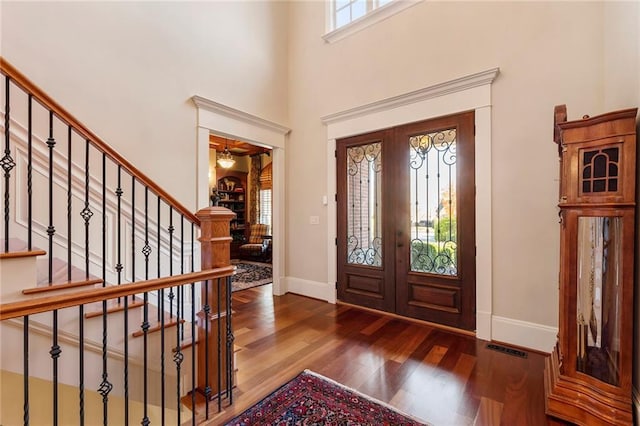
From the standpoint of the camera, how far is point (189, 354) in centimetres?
209

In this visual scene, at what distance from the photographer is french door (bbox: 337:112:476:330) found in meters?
3.09

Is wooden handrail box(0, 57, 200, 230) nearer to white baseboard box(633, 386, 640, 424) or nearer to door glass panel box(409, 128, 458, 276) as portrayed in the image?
door glass panel box(409, 128, 458, 276)

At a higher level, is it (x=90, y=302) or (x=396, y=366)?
(x=90, y=302)

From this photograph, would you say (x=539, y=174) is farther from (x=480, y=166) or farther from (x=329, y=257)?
(x=329, y=257)

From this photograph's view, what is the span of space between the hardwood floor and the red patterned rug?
10 centimetres

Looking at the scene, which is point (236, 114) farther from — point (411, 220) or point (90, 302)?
point (90, 302)

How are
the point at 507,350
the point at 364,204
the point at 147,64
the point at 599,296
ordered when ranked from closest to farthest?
the point at 599,296 < the point at 507,350 < the point at 147,64 < the point at 364,204

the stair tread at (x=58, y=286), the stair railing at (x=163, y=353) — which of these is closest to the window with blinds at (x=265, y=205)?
the stair railing at (x=163, y=353)

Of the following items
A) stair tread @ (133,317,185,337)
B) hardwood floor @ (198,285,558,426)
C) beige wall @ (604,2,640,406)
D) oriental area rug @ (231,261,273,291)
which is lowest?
oriental area rug @ (231,261,273,291)

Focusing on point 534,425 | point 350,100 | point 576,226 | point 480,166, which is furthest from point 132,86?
point 534,425

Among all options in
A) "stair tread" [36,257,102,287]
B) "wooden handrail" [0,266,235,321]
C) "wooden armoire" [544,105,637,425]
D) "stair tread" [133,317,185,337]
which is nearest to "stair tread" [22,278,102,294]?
"stair tread" [36,257,102,287]

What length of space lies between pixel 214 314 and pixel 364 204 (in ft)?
8.04

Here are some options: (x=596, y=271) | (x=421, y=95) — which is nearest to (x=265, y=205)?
(x=421, y=95)

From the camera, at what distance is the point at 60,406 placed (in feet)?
6.29
